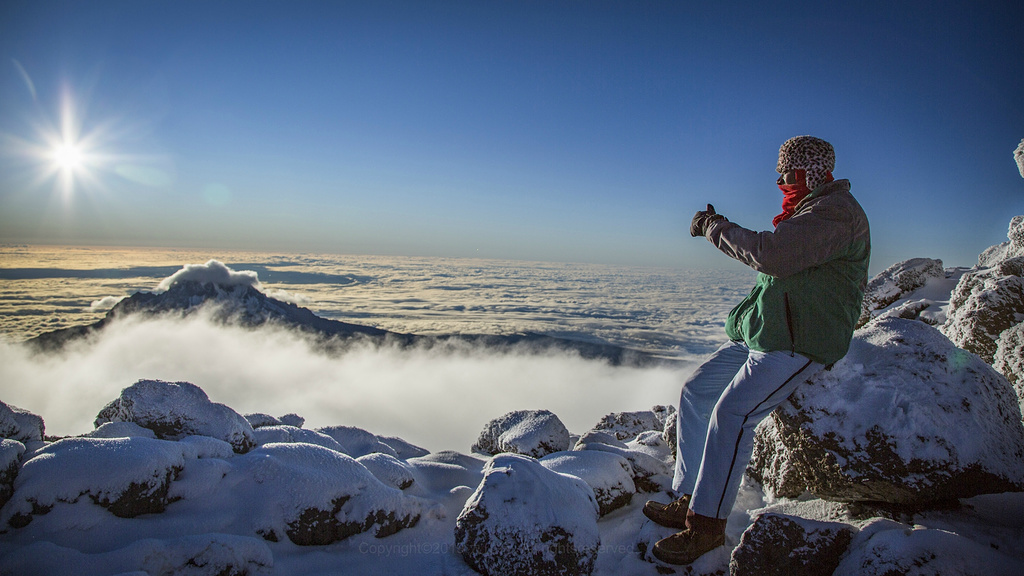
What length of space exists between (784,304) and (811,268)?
27cm

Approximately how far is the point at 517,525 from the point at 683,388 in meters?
1.60

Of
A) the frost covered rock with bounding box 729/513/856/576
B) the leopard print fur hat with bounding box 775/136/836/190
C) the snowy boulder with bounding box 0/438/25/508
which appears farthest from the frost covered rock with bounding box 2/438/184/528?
the leopard print fur hat with bounding box 775/136/836/190

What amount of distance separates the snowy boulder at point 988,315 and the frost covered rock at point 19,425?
9516 millimetres

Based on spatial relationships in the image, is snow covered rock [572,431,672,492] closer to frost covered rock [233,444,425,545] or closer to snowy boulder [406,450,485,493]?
snowy boulder [406,450,485,493]

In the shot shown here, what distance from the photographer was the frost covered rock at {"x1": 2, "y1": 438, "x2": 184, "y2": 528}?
2.92 m

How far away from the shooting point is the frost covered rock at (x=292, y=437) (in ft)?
16.0

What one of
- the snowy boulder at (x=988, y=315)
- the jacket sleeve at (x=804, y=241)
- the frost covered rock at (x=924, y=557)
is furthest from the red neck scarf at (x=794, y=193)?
the snowy boulder at (x=988, y=315)

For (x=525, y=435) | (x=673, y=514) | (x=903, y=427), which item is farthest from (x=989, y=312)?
(x=525, y=435)

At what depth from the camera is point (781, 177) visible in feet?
10.1

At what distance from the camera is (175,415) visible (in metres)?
4.53

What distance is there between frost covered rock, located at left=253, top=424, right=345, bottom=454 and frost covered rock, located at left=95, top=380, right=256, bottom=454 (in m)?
0.22

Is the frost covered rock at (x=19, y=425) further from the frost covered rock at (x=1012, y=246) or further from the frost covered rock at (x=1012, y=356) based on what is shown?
the frost covered rock at (x=1012, y=246)

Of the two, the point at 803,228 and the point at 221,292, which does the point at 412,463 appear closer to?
the point at 803,228

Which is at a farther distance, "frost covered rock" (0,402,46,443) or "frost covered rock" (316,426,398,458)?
"frost covered rock" (316,426,398,458)
